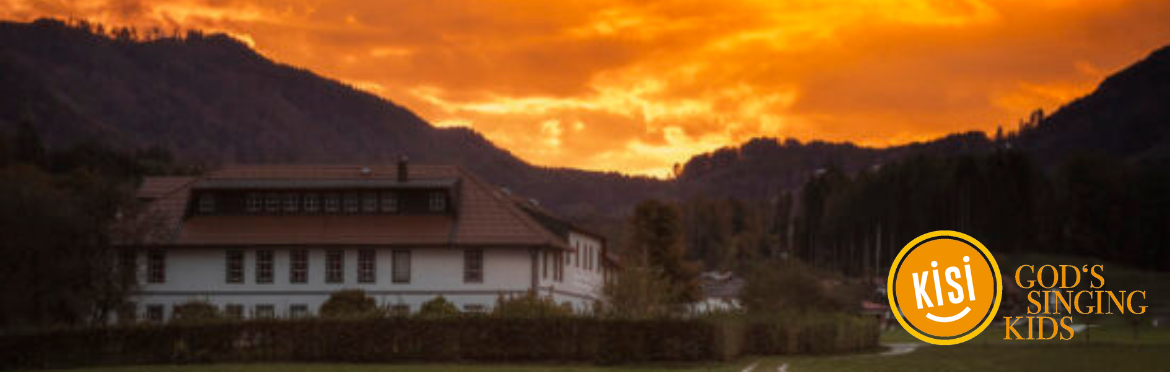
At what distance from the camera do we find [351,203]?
64875 mm

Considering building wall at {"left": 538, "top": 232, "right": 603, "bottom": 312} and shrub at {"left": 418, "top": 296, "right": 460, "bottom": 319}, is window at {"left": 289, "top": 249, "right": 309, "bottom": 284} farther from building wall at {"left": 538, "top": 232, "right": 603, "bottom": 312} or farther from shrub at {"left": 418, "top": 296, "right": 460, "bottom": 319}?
building wall at {"left": 538, "top": 232, "right": 603, "bottom": 312}

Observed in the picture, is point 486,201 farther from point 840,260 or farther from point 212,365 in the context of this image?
point 840,260

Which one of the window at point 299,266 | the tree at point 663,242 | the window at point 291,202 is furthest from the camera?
the tree at point 663,242

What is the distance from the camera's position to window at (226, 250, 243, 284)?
208ft

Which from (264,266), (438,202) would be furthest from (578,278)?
(264,266)

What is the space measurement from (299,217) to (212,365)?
2472cm

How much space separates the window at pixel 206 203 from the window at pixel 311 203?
4.13 metres

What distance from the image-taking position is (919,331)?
74.4 metres

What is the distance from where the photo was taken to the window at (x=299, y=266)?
62.9 meters

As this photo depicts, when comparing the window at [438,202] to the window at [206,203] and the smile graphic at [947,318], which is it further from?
the smile graphic at [947,318]

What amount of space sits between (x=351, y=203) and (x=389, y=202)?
171cm

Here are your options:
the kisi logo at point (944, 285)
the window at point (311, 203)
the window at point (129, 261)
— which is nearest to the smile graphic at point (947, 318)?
the kisi logo at point (944, 285)

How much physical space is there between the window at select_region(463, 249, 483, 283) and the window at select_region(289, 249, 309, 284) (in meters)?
6.92

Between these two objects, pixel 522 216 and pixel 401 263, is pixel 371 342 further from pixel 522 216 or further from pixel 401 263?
pixel 522 216
